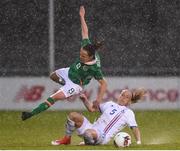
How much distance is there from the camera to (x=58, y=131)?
20875mm

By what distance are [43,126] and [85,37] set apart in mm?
4374

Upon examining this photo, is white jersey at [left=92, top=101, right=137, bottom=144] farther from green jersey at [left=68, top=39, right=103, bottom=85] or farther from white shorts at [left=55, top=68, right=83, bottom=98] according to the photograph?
white shorts at [left=55, top=68, right=83, bottom=98]

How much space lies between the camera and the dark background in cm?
2800

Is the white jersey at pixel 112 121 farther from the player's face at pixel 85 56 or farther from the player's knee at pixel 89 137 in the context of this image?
the player's face at pixel 85 56

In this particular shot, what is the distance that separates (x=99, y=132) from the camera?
53.4 ft

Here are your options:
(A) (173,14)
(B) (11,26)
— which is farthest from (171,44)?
(B) (11,26)

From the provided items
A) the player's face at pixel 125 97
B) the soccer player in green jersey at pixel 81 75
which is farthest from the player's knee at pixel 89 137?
the soccer player in green jersey at pixel 81 75

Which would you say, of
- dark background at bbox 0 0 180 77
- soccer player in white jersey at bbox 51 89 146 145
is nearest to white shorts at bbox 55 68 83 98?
soccer player in white jersey at bbox 51 89 146 145

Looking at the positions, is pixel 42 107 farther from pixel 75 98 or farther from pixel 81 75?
pixel 75 98

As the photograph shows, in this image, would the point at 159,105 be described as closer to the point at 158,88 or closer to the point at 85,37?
the point at 158,88

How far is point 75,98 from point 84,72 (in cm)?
754

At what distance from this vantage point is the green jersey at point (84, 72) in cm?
1765

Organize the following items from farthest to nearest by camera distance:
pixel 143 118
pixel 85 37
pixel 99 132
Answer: pixel 143 118
pixel 85 37
pixel 99 132

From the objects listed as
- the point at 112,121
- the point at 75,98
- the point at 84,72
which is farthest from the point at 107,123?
the point at 75,98
